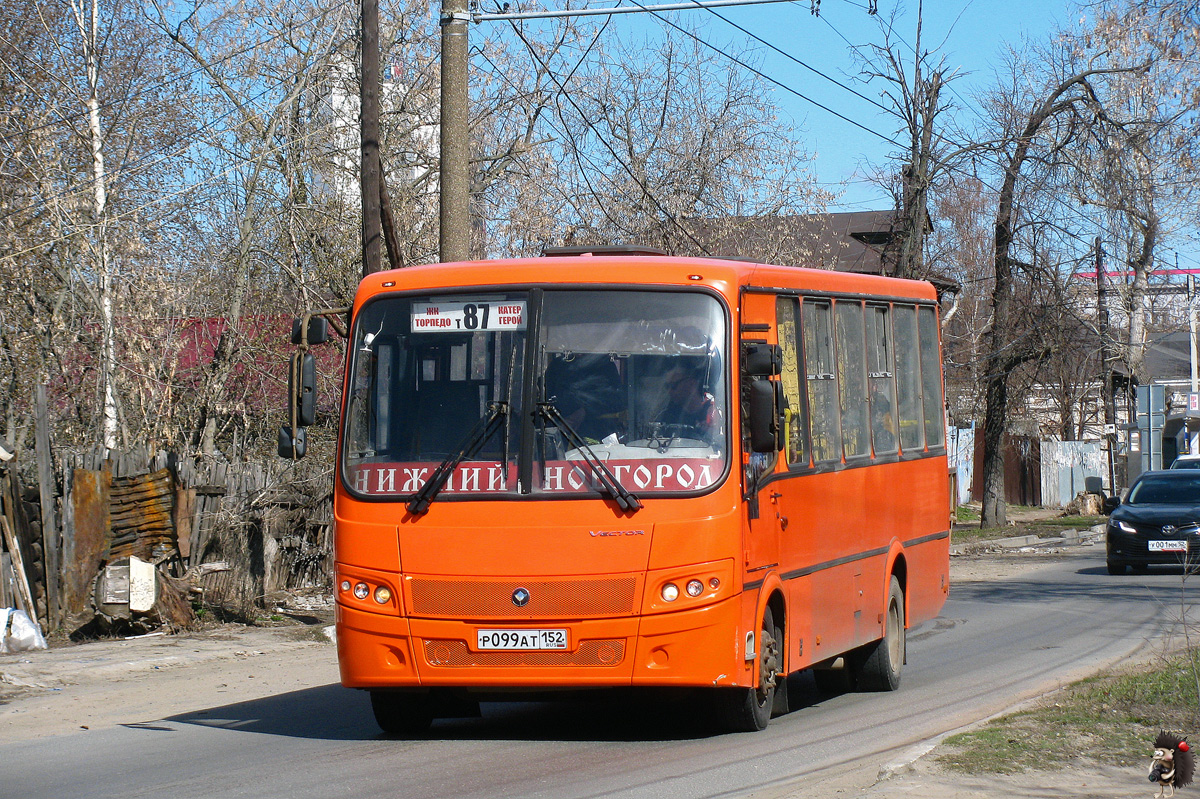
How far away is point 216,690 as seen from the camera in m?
11.7

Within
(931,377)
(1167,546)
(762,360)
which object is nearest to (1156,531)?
(1167,546)

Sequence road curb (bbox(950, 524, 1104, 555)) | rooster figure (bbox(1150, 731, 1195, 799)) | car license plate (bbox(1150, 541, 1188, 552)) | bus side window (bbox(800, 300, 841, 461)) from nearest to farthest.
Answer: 1. rooster figure (bbox(1150, 731, 1195, 799))
2. bus side window (bbox(800, 300, 841, 461))
3. car license plate (bbox(1150, 541, 1188, 552))
4. road curb (bbox(950, 524, 1104, 555))

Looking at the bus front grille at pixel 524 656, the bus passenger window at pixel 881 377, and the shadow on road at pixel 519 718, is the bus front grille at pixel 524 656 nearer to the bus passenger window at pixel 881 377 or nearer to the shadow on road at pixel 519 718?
the shadow on road at pixel 519 718

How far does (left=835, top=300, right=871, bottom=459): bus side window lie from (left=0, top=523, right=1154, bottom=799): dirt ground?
3.16 metres

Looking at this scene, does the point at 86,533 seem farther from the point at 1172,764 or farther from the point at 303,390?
the point at 1172,764

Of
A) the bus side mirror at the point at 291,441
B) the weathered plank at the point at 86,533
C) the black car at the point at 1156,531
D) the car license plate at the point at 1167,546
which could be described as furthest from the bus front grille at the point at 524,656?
the car license plate at the point at 1167,546

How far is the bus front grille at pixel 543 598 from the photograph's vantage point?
26.5 ft

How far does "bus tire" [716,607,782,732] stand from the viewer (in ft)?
28.3

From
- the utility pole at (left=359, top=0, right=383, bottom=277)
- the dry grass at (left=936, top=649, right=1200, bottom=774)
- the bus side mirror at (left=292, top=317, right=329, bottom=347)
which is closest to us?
the dry grass at (left=936, top=649, right=1200, bottom=774)

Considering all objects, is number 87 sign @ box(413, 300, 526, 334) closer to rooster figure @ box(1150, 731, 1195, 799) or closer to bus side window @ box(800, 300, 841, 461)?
bus side window @ box(800, 300, 841, 461)

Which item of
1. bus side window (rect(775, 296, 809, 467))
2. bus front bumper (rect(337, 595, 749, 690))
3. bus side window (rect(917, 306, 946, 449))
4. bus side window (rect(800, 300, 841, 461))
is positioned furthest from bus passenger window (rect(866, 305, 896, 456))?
bus front bumper (rect(337, 595, 749, 690))

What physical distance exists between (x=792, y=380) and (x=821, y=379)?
0.63 meters

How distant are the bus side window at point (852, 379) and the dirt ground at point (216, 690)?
3164 millimetres

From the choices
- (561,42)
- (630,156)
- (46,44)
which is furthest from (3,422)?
(630,156)
